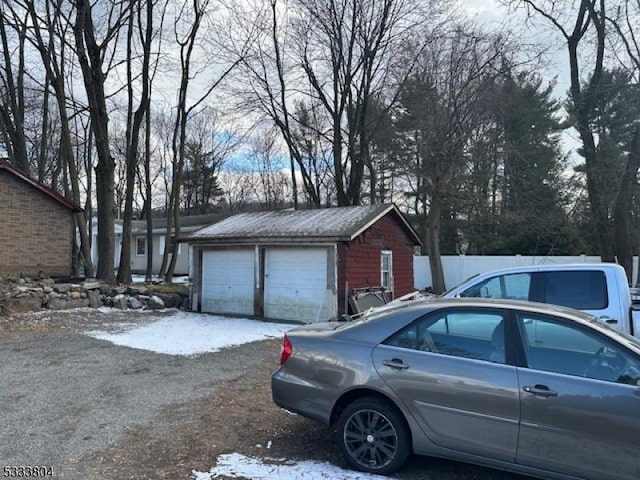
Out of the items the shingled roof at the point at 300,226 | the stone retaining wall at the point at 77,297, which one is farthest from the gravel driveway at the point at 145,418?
the stone retaining wall at the point at 77,297

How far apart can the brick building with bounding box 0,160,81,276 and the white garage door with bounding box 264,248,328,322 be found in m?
10.6

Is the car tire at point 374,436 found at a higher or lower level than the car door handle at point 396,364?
lower

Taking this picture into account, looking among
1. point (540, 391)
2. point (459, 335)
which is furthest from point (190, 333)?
point (540, 391)

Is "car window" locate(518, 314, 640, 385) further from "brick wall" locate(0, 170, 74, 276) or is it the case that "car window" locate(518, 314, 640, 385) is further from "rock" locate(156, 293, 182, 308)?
"brick wall" locate(0, 170, 74, 276)

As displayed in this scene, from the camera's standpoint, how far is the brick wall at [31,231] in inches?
742

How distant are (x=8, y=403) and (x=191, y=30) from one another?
68.3 feet

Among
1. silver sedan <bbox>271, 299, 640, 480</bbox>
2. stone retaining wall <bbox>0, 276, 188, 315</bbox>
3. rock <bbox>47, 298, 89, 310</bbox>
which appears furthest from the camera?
rock <bbox>47, 298, 89, 310</bbox>

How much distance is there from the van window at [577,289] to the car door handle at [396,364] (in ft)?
11.7

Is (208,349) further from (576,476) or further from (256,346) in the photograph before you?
(576,476)

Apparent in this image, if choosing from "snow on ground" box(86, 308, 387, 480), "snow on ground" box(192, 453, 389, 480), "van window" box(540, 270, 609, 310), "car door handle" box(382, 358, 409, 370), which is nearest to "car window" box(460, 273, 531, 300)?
"van window" box(540, 270, 609, 310)

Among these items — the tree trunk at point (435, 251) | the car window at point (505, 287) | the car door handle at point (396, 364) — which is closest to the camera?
the car door handle at point (396, 364)

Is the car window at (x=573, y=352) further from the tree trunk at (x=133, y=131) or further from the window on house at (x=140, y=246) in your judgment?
the window on house at (x=140, y=246)

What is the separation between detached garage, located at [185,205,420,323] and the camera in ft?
44.6

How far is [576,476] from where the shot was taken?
350cm
